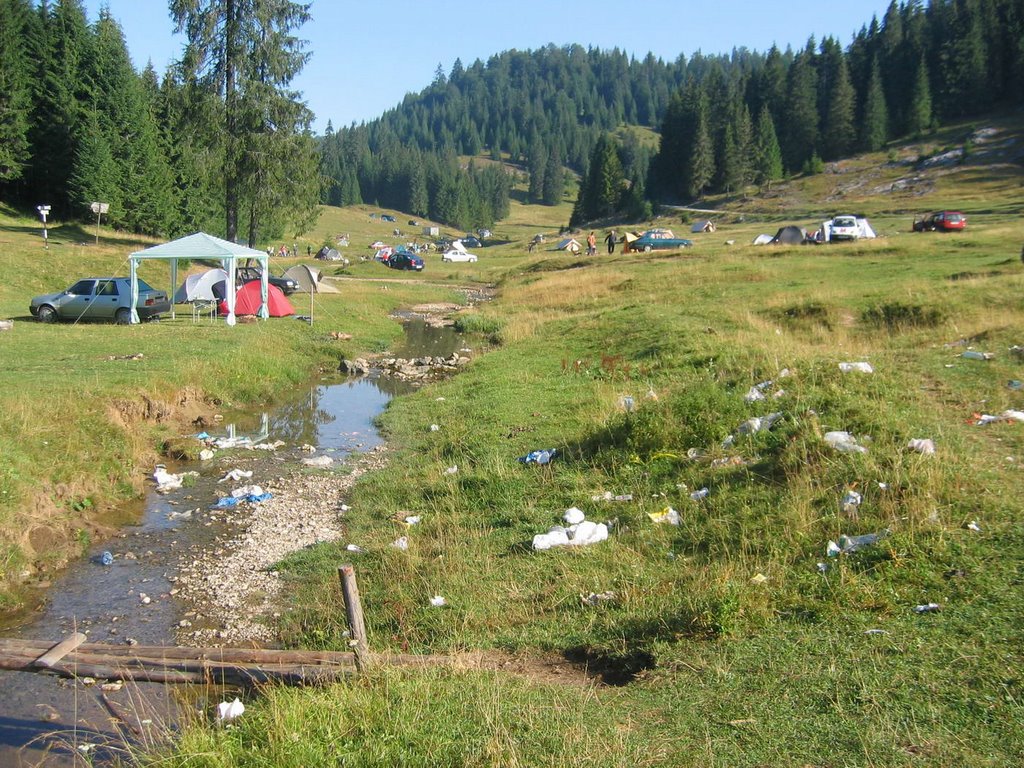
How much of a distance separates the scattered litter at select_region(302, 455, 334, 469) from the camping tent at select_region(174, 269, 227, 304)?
17507mm

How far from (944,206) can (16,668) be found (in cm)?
7599

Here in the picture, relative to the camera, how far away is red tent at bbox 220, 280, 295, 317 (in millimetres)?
29719

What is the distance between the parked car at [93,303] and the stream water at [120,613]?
420 inches

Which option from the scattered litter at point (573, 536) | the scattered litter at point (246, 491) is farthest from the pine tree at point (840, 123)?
the scattered litter at point (573, 536)

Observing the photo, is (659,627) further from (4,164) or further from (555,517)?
(4,164)

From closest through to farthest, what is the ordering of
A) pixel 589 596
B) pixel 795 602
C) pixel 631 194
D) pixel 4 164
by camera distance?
pixel 795 602, pixel 589 596, pixel 4 164, pixel 631 194

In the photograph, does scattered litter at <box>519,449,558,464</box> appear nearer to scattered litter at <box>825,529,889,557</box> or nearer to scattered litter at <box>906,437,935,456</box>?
scattered litter at <box>906,437,935,456</box>

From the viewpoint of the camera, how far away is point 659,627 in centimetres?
710

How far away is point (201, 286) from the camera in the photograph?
102ft

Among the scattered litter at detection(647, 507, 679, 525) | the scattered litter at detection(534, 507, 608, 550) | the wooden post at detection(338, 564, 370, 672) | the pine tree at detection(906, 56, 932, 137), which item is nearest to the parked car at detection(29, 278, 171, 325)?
the scattered litter at detection(534, 507, 608, 550)

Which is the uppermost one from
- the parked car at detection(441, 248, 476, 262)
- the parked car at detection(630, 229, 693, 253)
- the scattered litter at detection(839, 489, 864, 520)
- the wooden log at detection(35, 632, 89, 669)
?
the parked car at detection(441, 248, 476, 262)

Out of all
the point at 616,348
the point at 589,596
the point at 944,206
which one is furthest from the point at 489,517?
the point at 944,206

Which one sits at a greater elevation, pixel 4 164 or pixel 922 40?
pixel 922 40

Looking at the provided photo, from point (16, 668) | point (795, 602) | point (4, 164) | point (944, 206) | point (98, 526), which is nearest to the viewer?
point (16, 668)
